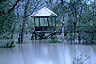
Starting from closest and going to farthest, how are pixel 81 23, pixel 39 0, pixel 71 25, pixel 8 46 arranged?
pixel 8 46
pixel 81 23
pixel 71 25
pixel 39 0

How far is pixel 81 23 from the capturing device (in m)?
15.2

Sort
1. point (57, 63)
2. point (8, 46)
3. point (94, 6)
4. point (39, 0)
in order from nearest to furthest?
point (57, 63), point (8, 46), point (94, 6), point (39, 0)

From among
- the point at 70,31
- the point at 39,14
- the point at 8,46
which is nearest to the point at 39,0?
the point at 39,14

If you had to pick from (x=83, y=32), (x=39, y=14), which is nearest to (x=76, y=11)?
(x=39, y=14)

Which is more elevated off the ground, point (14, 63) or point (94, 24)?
point (94, 24)

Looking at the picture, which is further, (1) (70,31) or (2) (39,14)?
(2) (39,14)

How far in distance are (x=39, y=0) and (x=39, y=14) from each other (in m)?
1.37

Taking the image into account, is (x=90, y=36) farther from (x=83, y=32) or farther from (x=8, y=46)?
(x=8, y=46)

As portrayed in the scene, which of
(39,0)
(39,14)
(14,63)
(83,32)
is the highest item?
(39,0)

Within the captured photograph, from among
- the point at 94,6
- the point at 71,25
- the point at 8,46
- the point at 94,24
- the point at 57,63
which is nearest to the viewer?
the point at 57,63

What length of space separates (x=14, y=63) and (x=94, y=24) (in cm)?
756

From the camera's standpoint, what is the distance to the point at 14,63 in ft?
23.8

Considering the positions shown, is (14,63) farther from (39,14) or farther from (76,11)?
(76,11)

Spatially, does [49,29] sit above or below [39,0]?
below
